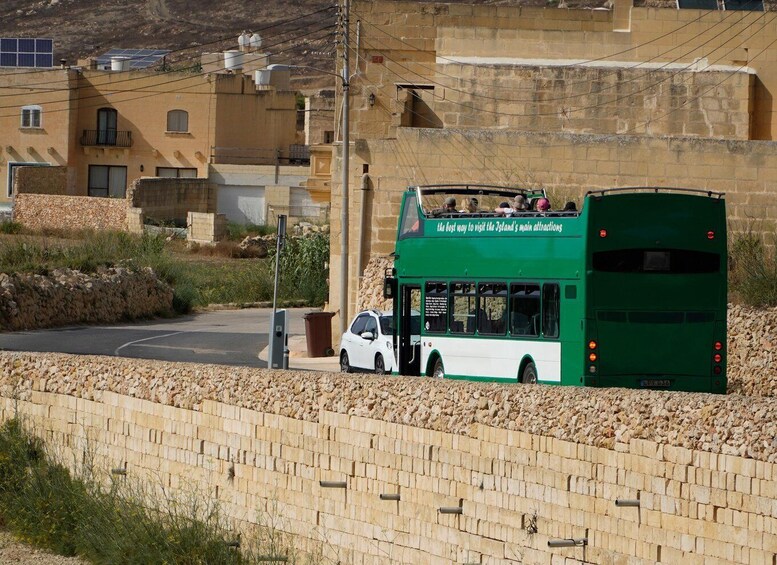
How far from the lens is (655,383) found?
63.2 ft

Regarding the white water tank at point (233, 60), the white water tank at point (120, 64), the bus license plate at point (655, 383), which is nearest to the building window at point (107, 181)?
the white water tank at point (120, 64)

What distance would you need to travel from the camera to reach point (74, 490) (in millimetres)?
16516

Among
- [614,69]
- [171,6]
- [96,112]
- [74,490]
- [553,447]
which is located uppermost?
[171,6]

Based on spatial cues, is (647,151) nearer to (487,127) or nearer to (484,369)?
(487,127)

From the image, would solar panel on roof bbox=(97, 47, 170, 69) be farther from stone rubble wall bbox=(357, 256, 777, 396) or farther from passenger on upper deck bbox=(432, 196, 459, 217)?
stone rubble wall bbox=(357, 256, 777, 396)

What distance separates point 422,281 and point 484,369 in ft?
7.67

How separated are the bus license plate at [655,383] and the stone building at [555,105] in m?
12.5

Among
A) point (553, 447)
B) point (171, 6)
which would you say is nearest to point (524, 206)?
point (553, 447)

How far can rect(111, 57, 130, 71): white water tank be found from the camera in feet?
253

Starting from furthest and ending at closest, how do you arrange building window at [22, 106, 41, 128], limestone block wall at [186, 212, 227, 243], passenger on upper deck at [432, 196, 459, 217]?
building window at [22, 106, 41, 128] < limestone block wall at [186, 212, 227, 243] < passenger on upper deck at [432, 196, 459, 217]

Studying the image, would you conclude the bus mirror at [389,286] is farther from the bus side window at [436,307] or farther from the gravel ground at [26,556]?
Answer: the gravel ground at [26,556]

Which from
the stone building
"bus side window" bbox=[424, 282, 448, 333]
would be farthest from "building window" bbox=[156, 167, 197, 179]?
"bus side window" bbox=[424, 282, 448, 333]

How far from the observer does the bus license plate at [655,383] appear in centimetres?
1922

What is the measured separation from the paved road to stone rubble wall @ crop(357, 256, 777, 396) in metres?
9.66
